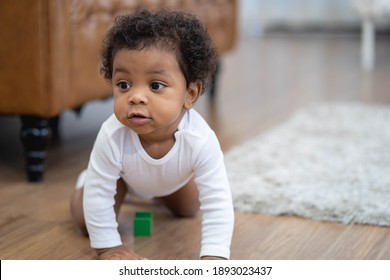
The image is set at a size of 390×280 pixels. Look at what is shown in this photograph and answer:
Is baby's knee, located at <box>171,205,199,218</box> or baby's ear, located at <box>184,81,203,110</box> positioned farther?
baby's knee, located at <box>171,205,199,218</box>

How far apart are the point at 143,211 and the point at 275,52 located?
3129 millimetres

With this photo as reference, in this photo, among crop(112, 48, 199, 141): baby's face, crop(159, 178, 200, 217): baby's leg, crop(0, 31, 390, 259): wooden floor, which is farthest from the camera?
crop(159, 178, 200, 217): baby's leg

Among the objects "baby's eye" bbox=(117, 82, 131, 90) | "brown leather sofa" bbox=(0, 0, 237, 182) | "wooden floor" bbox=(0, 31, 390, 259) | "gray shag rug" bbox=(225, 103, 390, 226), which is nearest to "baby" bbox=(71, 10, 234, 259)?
"baby's eye" bbox=(117, 82, 131, 90)

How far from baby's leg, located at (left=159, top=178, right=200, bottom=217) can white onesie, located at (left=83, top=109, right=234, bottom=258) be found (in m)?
0.13

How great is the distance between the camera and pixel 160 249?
124 centimetres

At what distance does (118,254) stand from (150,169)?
6.2 inches

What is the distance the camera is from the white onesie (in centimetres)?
114

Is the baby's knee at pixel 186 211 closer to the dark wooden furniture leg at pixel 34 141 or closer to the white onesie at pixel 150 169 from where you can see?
the white onesie at pixel 150 169

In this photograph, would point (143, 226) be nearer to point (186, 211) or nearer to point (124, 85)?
point (186, 211)

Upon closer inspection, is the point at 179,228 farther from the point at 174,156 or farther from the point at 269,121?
the point at 269,121

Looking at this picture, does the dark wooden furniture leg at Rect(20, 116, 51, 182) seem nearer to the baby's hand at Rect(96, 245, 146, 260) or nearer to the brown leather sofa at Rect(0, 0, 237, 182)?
the brown leather sofa at Rect(0, 0, 237, 182)

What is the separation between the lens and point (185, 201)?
1.37 metres

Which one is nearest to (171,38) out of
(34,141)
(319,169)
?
(34,141)
